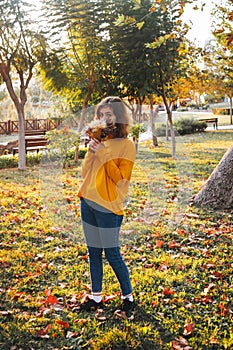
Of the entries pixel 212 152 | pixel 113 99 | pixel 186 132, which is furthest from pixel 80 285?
pixel 186 132

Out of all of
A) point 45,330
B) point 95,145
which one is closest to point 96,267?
point 45,330

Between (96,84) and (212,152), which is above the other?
(96,84)

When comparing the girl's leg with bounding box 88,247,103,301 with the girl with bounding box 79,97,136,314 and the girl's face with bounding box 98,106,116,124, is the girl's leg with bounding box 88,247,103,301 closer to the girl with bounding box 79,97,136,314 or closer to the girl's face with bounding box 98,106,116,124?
the girl with bounding box 79,97,136,314

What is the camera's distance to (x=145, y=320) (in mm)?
3375

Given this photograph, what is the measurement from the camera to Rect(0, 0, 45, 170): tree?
1140 cm

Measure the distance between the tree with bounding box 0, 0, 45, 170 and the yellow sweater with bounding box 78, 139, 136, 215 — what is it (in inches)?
375

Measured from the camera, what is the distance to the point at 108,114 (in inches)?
129

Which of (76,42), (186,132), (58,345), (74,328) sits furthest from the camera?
(186,132)

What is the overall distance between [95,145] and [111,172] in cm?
25

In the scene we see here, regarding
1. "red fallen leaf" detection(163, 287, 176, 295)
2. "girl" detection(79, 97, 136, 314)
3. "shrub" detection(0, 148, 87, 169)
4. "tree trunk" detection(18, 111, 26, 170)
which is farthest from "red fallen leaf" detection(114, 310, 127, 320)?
"tree trunk" detection(18, 111, 26, 170)

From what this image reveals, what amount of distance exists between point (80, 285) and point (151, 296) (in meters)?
0.74

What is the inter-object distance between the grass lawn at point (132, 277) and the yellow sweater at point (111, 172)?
993mm

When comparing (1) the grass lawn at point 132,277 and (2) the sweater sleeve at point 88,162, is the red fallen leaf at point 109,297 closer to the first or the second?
(1) the grass lawn at point 132,277

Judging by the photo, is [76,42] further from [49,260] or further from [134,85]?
[49,260]
